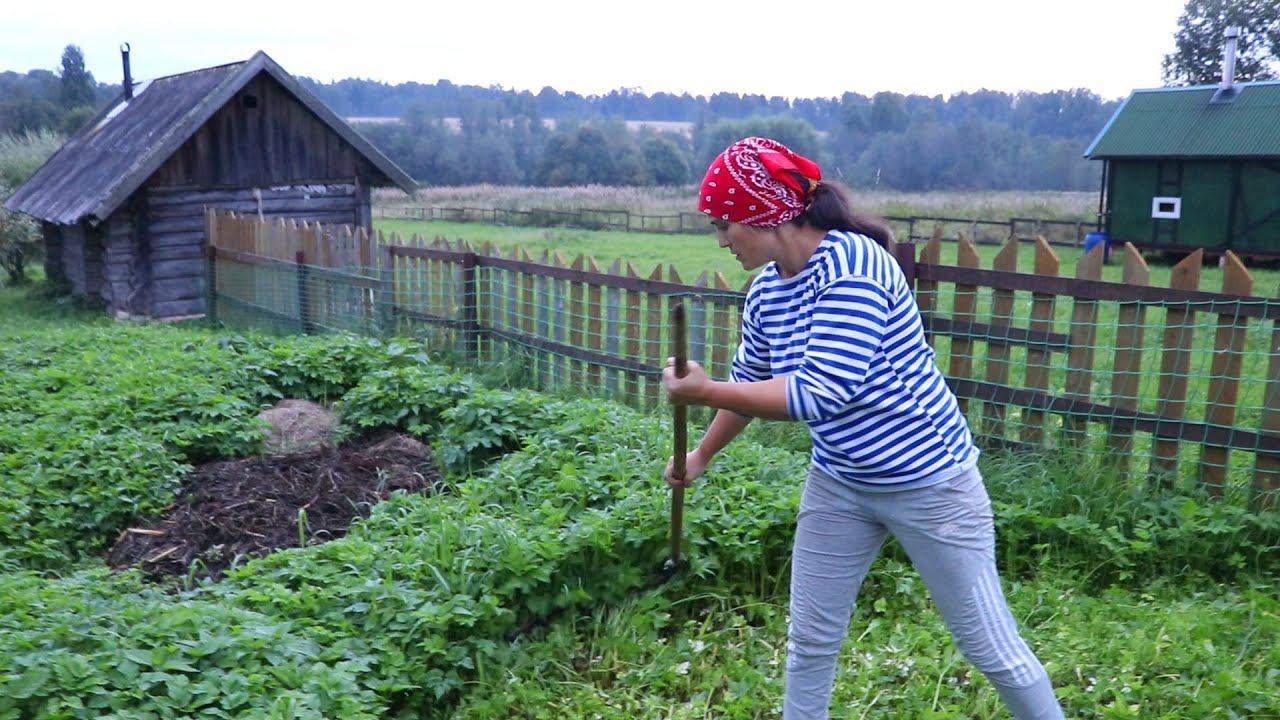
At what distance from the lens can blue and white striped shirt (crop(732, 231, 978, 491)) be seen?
8.71ft

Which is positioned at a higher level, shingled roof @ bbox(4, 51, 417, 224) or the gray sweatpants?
shingled roof @ bbox(4, 51, 417, 224)

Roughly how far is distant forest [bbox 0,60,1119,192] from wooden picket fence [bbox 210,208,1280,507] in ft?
145

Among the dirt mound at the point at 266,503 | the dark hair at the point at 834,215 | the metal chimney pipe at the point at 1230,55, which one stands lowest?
the dirt mound at the point at 266,503

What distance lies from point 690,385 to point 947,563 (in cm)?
80

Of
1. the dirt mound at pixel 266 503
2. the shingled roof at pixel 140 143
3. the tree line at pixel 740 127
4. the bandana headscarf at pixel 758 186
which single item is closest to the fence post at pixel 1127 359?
the bandana headscarf at pixel 758 186

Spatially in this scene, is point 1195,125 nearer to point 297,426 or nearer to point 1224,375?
point 1224,375

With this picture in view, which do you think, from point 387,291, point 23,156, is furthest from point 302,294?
point 23,156

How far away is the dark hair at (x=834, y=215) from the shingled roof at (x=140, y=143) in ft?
44.5

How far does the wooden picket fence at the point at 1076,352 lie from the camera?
5.08 meters

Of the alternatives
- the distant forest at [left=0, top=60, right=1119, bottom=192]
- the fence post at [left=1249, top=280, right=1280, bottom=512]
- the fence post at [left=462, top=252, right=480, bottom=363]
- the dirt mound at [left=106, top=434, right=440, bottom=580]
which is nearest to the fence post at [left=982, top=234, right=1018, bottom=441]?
the fence post at [left=1249, top=280, right=1280, bottom=512]

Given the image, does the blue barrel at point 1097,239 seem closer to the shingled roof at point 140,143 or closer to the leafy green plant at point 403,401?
the shingled roof at point 140,143

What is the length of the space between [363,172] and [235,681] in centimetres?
1479

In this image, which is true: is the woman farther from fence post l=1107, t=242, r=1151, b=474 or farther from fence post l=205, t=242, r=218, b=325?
fence post l=205, t=242, r=218, b=325

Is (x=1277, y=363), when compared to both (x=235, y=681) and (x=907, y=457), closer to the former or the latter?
(x=907, y=457)
